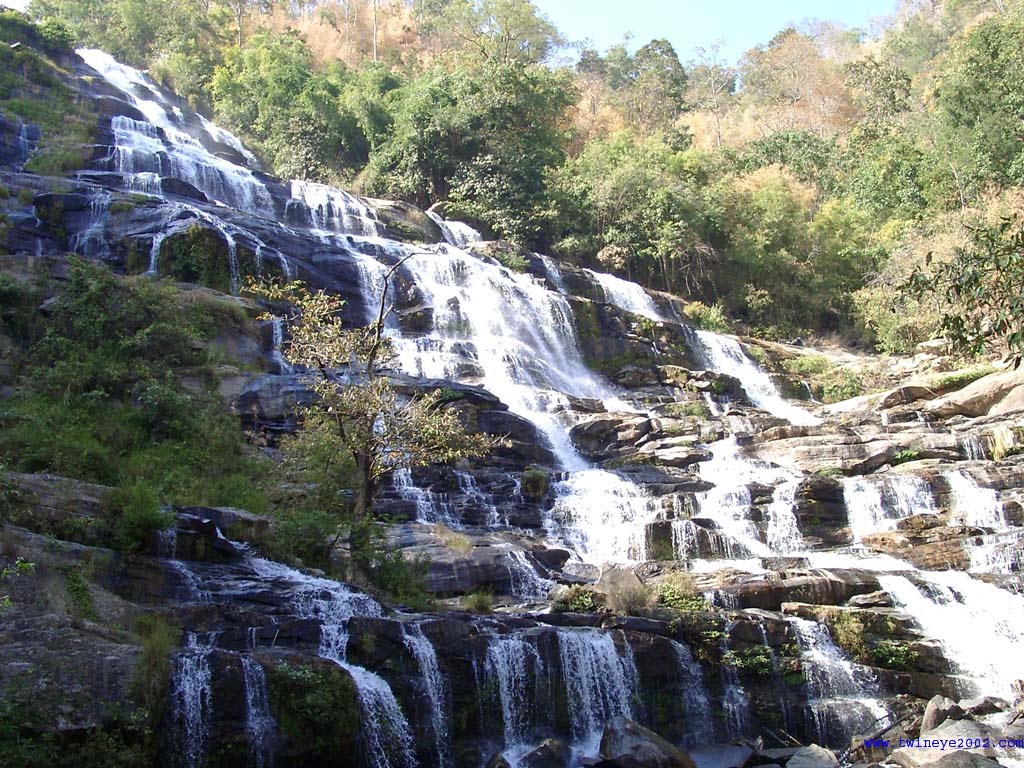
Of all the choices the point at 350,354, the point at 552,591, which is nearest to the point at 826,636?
the point at 552,591

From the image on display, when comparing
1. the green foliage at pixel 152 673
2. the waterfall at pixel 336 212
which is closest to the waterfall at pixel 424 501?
the green foliage at pixel 152 673

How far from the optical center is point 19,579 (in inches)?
386

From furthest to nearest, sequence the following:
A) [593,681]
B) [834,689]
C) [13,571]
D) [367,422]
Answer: [367,422] → [834,689] → [593,681] → [13,571]

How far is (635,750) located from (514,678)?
194cm

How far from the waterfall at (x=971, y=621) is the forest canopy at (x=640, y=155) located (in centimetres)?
1672

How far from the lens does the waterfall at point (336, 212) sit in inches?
1320

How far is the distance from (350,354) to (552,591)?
533 centimetres

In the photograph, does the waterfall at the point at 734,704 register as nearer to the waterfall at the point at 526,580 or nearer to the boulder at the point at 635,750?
the boulder at the point at 635,750

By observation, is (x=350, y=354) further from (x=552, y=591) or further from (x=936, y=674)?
(x=936, y=674)

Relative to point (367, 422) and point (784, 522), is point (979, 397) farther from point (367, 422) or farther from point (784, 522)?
point (367, 422)

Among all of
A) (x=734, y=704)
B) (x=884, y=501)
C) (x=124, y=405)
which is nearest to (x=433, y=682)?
(x=734, y=704)

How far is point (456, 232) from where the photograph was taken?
121 feet

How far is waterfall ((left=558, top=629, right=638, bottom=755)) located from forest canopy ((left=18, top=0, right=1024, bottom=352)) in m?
22.2

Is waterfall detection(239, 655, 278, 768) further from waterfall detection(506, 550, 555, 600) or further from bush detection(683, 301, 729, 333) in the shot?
bush detection(683, 301, 729, 333)
